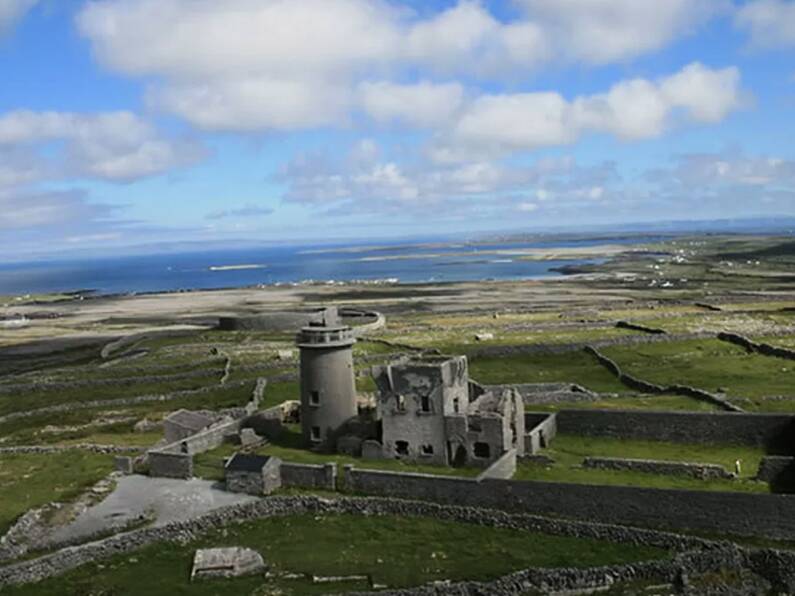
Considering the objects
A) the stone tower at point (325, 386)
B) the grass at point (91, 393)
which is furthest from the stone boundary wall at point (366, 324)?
the stone tower at point (325, 386)

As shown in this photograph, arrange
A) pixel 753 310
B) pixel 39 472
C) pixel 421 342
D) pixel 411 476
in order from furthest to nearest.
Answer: pixel 753 310, pixel 421 342, pixel 39 472, pixel 411 476

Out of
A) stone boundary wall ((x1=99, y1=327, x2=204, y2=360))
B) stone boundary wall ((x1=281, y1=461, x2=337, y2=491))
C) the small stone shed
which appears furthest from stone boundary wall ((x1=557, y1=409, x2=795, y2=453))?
stone boundary wall ((x1=99, y1=327, x2=204, y2=360))

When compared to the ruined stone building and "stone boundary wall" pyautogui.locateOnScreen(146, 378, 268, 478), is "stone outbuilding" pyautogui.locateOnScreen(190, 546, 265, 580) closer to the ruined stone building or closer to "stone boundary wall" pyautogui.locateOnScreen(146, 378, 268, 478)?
"stone boundary wall" pyautogui.locateOnScreen(146, 378, 268, 478)

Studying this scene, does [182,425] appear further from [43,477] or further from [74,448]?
[43,477]

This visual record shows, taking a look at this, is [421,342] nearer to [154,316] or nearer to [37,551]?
[37,551]

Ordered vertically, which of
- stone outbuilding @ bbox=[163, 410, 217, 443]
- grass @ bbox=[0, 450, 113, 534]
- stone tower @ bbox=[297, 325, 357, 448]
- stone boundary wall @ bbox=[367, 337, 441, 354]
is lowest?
grass @ bbox=[0, 450, 113, 534]

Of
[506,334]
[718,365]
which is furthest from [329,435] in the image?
[506,334]
